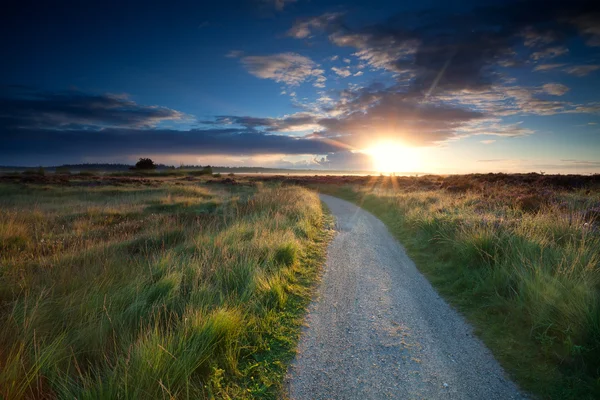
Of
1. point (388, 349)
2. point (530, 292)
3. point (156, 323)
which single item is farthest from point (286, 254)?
point (530, 292)

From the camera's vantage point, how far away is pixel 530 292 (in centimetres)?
463

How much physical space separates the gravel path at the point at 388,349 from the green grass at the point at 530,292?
0.40 meters

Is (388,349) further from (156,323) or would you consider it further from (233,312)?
(156,323)

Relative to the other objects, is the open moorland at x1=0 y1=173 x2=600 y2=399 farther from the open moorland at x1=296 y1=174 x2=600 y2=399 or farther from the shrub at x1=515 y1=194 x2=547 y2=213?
the shrub at x1=515 y1=194 x2=547 y2=213

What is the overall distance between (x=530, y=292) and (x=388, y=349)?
2.84 meters

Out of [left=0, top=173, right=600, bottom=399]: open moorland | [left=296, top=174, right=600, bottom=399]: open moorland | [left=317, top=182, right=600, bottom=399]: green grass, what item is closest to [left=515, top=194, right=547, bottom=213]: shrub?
[left=296, top=174, right=600, bottom=399]: open moorland

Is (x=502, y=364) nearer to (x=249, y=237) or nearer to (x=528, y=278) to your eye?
(x=528, y=278)

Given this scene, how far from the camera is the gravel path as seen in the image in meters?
3.26

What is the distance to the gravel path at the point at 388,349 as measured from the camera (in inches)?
128

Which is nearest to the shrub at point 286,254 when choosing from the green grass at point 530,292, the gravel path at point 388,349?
the gravel path at point 388,349

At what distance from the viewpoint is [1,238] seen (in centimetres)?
867

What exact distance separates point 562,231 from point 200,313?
9249 millimetres

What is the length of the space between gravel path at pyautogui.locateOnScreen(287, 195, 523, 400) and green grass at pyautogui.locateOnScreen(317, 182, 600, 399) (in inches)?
15.6

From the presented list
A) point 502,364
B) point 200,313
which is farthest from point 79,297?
point 502,364
